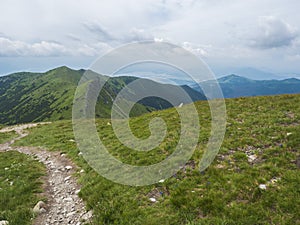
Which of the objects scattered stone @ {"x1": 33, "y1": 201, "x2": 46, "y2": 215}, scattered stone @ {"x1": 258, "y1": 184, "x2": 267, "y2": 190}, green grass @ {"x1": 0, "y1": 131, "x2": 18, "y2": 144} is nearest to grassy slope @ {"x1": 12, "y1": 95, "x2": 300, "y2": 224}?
scattered stone @ {"x1": 258, "y1": 184, "x2": 267, "y2": 190}

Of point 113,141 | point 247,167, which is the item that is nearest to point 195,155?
point 247,167

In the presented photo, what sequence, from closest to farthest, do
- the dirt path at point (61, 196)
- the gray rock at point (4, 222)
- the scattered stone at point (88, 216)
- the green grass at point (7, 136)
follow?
the gray rock at point (4, 222), the scattered stone at point (88, 216), the dirt path at point (61, 196), the green grass at point (7, 136)

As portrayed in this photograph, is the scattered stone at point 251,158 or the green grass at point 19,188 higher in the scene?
the scattered stone at point 251,158

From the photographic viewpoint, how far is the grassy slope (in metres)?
8.08

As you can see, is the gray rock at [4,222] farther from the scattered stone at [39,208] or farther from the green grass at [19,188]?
the scattered stone at [39,208]

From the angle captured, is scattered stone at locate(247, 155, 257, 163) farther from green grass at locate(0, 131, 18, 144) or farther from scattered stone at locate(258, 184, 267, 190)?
green grass at locate(0, 131, 18, 144)

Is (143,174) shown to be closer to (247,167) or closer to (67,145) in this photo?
(247,167)

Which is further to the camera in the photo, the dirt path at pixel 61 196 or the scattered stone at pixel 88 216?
the dirt path at pixel 61 196

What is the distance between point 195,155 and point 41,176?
10032 millimetres

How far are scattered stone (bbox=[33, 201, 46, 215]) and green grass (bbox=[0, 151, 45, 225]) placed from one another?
0.71 ft

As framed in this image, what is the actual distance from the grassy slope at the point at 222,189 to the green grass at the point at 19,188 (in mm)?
2543

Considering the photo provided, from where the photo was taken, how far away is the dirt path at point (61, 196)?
30.9 ft

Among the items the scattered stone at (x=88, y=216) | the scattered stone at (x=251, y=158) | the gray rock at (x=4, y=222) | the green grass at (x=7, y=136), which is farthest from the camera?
the green grass at (x=7, y=136)

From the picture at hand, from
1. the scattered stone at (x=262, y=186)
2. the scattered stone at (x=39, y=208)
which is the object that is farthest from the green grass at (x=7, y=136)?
the scattered stone at (x=262, y=186)
